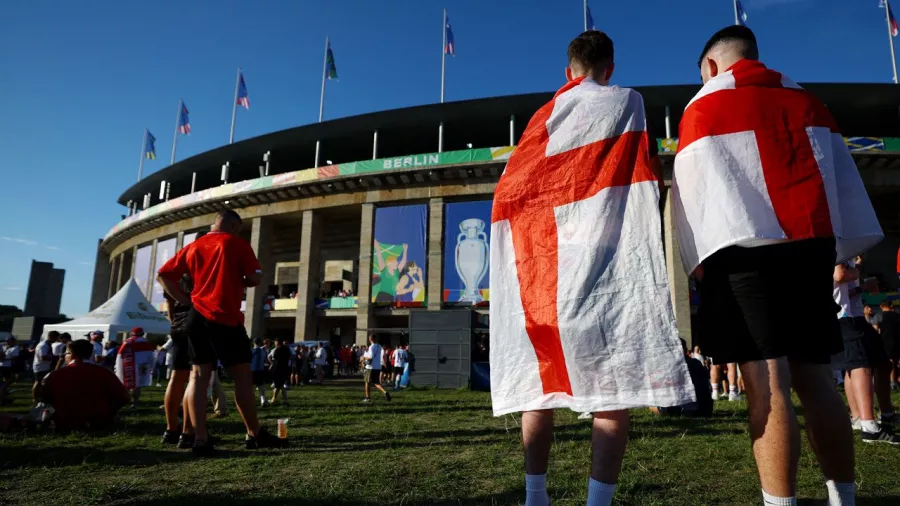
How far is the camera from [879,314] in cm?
796

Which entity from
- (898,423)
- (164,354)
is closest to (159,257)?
(164,354)

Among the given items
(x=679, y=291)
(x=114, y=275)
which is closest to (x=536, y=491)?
(x=679, y=291)

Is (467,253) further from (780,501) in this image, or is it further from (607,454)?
(780,501)

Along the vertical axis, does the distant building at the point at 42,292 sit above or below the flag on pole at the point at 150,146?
below

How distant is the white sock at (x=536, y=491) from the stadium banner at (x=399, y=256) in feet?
94.0

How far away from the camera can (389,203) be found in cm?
3347

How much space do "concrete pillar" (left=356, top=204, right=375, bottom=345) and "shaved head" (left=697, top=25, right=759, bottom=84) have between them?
30.0 m

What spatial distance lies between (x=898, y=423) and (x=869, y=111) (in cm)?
3374

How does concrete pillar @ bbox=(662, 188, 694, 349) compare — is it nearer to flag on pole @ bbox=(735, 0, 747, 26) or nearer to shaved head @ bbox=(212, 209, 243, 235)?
flag on pole @ bbox=(735, 0, 747, 26)

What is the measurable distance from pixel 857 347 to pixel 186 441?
5431mm

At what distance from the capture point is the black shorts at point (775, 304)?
158cm

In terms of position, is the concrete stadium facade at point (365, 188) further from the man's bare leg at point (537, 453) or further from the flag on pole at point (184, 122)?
the man's bare leg at point (537, 453)

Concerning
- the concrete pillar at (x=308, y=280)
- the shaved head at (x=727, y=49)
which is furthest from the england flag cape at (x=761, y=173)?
the concrete pillar at (x=308, y=280)

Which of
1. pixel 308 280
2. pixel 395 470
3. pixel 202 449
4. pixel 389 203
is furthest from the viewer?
pixel 308 280
